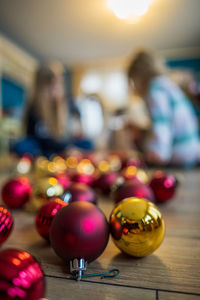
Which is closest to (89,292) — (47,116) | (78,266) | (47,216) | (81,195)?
(78,266)

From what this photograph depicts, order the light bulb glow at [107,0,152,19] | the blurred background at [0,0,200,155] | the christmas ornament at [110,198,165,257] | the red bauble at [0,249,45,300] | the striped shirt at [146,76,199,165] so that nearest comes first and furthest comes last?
the red bauble at [0,249,45,300]
the christmas ornament at [110,198,165,257]
the striped shirt at [146,76,199,165]
the light bulb glow at [107,0,152,19]
the blurred background at [0,0,200,155]

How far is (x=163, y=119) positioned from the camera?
4.12 ft

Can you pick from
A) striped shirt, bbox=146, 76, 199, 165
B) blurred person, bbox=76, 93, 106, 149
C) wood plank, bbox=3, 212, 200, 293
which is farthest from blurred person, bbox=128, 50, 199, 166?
blurred person, bbox=76, 93, 106, 149

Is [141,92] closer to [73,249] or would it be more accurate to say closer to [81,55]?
[73,249]

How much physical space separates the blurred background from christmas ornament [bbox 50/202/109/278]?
1.39 metres

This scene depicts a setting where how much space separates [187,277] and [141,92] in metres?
1.18

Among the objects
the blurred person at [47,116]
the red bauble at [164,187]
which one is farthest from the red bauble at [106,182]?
the blurred person at [47,116]

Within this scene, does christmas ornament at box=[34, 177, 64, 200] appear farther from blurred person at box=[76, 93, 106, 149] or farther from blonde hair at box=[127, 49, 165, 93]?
blurred person at box=[76, 93, 106, 149]

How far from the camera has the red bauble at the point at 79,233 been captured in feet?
1.01

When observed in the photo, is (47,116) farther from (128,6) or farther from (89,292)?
(89,292)

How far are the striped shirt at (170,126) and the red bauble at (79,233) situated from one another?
988 millimetres

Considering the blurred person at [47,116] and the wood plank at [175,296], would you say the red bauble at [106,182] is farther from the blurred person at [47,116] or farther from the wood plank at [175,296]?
the blurred person at [47,116]

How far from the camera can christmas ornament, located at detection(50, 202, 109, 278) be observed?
31cm

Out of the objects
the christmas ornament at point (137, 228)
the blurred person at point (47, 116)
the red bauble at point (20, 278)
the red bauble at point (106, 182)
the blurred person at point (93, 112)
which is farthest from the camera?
the blurred person at point (93, 112)
